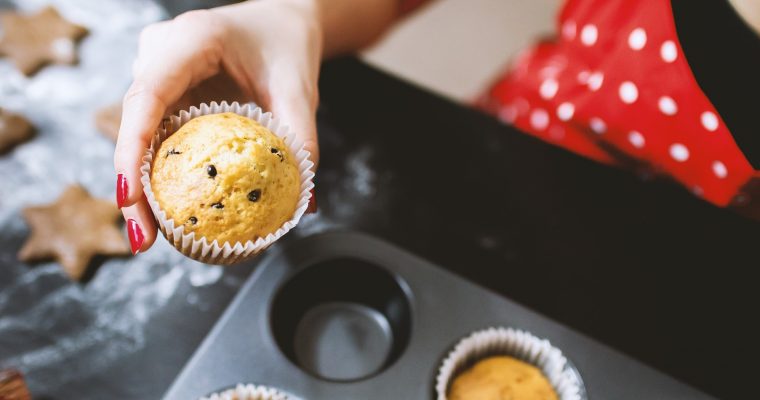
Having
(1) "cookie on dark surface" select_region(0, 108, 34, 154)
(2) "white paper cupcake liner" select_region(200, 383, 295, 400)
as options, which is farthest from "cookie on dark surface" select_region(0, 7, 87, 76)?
(2) "white paper cupcake liner" select_region(200, 383, 295, 400)

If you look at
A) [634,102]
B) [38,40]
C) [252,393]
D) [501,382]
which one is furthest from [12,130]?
[634,102]

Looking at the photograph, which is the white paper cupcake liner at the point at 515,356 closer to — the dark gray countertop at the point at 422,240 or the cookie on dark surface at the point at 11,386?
the dark gray countertop at the point at 422,240

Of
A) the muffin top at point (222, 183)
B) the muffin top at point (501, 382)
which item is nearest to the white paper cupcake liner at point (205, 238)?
the muffin top at point (222, 183)

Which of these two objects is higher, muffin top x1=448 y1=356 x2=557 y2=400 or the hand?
the hand

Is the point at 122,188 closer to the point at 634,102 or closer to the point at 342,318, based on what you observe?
the point at 342,318

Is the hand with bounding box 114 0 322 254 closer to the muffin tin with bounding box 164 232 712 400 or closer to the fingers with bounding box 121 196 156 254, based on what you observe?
the fingers with bounding box 121 196 156 254
